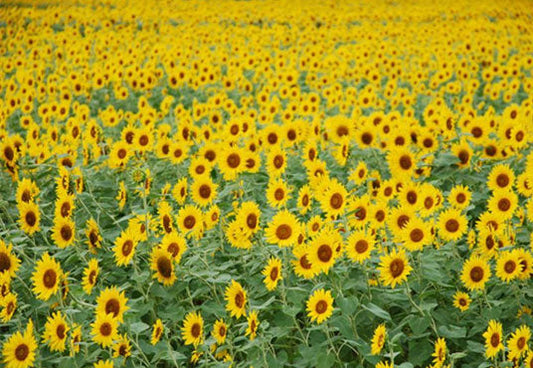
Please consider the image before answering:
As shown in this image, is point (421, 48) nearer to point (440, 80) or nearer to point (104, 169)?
point (440, 80)

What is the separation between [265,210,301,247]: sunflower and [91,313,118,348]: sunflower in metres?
0.99

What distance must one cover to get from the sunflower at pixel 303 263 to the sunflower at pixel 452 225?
885mm

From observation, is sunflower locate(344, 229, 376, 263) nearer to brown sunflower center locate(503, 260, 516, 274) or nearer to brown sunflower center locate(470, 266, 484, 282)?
brown sunflower center locate(470, 266, 484, 282)

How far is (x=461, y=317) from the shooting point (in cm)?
320

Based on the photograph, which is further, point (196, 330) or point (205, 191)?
point (205, 191)

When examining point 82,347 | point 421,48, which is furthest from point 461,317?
point 421,48

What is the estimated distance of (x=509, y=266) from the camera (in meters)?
2.93

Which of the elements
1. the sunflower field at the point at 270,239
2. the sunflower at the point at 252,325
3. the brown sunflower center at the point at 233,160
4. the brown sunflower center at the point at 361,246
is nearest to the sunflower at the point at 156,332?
the sunflower field at the point at 270,239

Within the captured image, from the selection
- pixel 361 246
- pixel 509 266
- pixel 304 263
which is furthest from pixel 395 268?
pixel 509 266

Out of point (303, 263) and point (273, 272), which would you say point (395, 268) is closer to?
point (303, 263)

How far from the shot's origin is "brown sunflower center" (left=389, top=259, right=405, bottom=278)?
2.90m

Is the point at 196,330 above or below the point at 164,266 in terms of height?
below

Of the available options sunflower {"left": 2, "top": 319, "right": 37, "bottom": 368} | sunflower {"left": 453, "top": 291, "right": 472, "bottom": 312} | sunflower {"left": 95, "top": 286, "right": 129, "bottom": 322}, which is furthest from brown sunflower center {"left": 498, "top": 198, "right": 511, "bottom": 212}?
sunflower {"left": 2, "top": 319, "right": 37, "bottom": 368}

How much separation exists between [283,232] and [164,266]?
0.70 m
